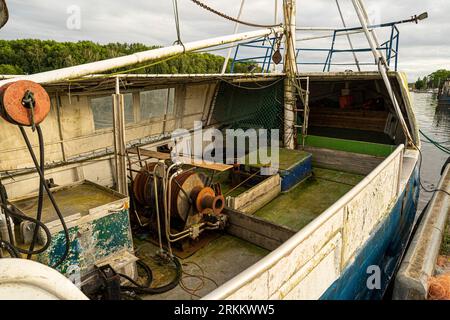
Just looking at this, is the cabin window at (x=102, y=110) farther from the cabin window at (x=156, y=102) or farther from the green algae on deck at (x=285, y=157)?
the green algae on deck at (x=285, y=157)

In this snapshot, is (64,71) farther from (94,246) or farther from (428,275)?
(428,275)

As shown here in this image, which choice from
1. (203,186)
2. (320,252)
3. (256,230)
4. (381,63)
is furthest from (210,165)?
(381,63)

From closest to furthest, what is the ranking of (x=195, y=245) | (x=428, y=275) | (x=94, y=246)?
(x=94, y=246), (x=428, y=275), (x=195, y=245)

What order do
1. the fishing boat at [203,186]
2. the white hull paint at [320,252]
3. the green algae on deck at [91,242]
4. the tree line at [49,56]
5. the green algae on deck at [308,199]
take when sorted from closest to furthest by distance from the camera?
1. the white hull paint at [320,252]
2. the fishing boat at [203,186]
3. the green algae on deck at [91,242]
4. the green algae on deck at [308,199]
5. the tree line at [49,56]

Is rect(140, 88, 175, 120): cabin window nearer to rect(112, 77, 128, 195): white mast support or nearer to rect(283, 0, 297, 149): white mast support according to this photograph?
rect(112, 77, 128, 195): white mast support

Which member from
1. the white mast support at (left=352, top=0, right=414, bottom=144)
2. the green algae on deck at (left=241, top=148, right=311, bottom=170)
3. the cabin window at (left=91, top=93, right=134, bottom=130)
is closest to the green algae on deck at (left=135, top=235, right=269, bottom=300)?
the green algae on deck at (left=241, top=148, right=311, bottom=170)

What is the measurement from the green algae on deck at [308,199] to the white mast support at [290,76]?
1.47 meters

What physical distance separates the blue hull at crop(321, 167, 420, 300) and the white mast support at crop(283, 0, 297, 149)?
390 cm

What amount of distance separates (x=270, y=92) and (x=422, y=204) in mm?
8265

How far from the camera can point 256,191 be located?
736 cm

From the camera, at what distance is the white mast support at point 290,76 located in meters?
9.45

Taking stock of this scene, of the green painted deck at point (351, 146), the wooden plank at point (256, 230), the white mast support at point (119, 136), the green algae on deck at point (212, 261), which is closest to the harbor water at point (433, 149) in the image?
the green painted deck at point (351, 146)

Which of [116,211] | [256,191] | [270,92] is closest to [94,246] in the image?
[116,211]

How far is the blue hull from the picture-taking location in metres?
4.40
